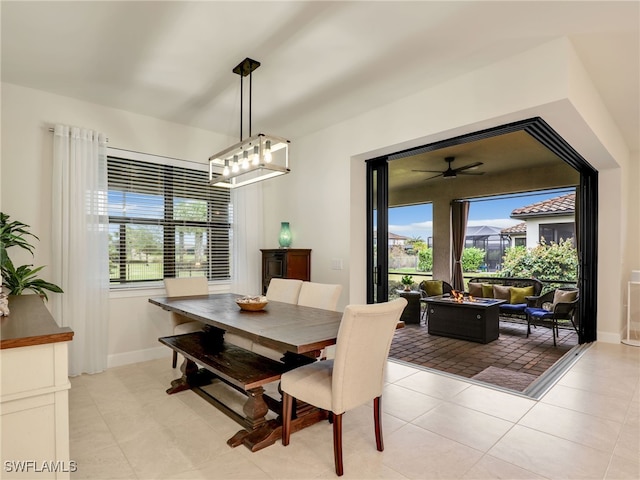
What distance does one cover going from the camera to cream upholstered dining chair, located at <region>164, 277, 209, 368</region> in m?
3.81

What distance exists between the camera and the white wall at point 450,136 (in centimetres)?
281

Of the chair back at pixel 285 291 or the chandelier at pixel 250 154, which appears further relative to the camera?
the chair back at pixel 285 291

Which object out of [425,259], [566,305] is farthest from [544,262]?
[425,259]

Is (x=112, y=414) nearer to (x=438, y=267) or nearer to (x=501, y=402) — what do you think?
(x=501, y=402)

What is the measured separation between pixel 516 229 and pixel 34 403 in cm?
812

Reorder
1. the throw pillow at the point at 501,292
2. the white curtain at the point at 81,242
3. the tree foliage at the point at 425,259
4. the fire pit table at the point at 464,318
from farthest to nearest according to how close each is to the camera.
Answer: the tree foliage at the point at 425,259
the throw pillow at the point at 501,292
the fire pit table at the point at 464,318
the white curtain at the point at 81,242

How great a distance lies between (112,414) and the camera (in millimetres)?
2770

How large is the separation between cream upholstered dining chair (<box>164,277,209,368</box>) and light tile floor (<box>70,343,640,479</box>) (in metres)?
0.59

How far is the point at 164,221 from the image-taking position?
14.5 feet

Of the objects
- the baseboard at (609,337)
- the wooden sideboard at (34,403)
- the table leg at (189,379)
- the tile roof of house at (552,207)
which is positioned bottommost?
the baseboard at (609,337)

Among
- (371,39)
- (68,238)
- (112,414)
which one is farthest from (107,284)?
(371,39)

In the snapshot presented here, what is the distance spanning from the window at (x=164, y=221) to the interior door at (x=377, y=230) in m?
1.96

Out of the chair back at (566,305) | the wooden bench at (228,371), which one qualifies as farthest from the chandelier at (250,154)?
the chair back at (566,305)

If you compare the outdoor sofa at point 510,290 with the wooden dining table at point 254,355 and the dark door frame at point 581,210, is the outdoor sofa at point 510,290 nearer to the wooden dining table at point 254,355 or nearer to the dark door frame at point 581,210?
the dark door frame at point 581,210
